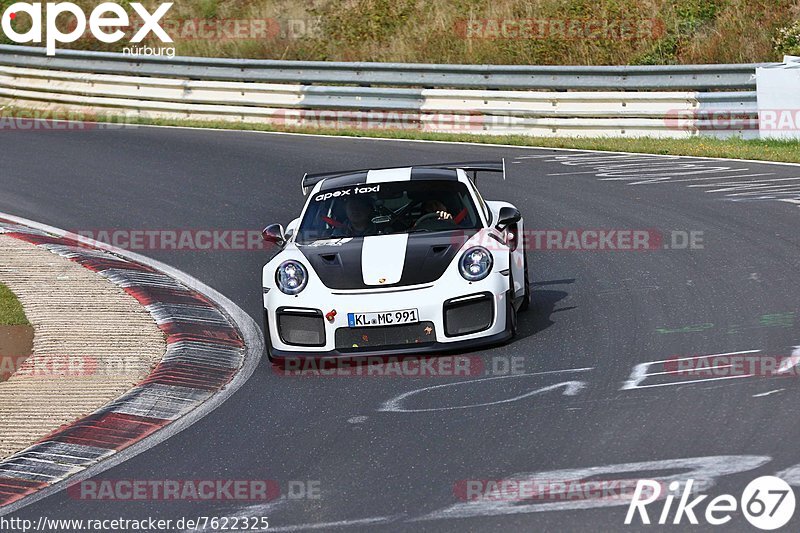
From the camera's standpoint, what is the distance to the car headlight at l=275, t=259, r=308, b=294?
855 centimetres

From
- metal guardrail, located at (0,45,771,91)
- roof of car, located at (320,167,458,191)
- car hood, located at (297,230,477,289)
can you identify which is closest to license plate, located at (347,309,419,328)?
car hood, located at (297,230,477,289)

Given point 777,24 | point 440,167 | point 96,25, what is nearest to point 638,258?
point 440,167

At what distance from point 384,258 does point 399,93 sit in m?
12.7

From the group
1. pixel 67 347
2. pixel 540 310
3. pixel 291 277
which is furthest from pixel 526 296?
pixel 67 347

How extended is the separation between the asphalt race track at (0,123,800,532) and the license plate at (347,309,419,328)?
401 millimetres

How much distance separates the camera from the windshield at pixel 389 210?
929cm

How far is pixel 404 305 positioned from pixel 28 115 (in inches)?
701

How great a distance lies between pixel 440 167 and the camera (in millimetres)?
9984

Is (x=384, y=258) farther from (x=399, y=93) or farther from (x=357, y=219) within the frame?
(x=399, y=93)

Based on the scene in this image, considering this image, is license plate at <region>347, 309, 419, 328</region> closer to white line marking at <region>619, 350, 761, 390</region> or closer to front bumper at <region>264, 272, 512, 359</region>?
front bumper at <region>264, 272, 512, 359</region>

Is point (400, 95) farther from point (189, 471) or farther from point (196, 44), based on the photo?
point (189, 471)

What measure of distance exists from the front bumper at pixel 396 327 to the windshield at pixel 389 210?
3.17 feet

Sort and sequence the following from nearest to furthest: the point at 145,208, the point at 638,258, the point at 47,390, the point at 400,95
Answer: the point at 47,390 → the point at 638,258 → the point at 145,208 → the point at 400,95

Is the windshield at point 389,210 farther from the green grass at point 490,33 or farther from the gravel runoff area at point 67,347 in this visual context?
the green grass at point 490,33
